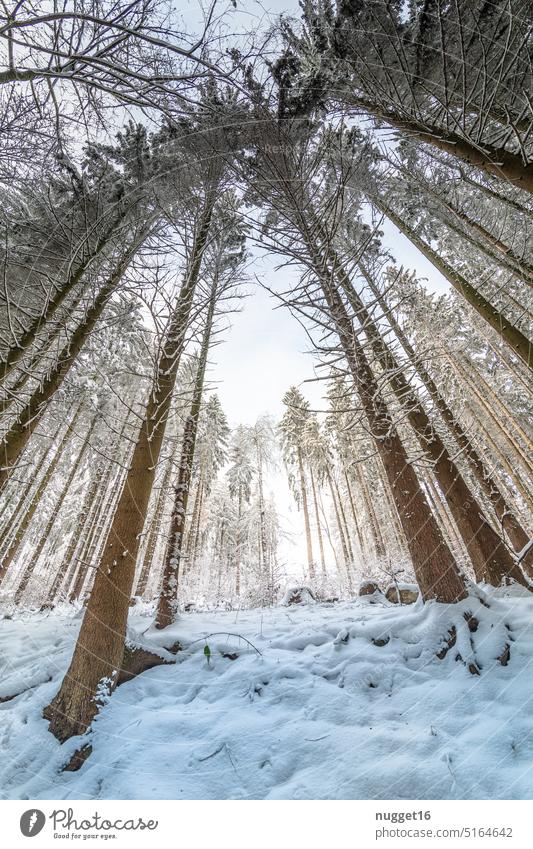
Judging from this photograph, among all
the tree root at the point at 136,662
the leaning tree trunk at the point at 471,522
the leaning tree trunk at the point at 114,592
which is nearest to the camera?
the leaning tree trunk at the point at 114,592

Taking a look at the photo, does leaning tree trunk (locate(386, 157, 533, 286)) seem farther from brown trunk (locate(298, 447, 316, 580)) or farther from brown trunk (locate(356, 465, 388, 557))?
brown trunk (locate(298, 447, 316, 580))

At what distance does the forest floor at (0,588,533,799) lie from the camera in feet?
6.38

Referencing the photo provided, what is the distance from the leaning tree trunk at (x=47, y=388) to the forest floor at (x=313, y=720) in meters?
2.65

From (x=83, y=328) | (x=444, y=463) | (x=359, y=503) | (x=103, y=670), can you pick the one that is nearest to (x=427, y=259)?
(x=444, y=463)

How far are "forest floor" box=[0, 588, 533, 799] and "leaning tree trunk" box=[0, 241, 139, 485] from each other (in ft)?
8.71

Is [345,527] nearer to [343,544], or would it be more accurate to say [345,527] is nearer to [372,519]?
[343,544]

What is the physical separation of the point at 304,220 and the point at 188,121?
1.70 m

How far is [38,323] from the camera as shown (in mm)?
3918

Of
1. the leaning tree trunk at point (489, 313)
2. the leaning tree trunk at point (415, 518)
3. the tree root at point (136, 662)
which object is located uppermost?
the leaning tree trunk at point (489, 313)

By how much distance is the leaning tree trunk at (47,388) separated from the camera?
3.88 meters

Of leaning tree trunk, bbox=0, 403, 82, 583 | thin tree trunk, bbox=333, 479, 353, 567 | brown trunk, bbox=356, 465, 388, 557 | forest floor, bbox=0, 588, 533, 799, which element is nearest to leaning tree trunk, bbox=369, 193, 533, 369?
forest floor, bbox=0, 588, 533, 799

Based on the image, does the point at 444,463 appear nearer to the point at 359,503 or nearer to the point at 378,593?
the point at 378,593

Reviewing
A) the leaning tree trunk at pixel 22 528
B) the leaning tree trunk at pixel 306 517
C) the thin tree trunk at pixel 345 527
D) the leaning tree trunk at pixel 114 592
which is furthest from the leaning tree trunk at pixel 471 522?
the thin tree trunk at pixel 345 527

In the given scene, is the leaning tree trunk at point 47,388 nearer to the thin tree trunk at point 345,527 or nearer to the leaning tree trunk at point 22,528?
the leaning tree trunk at point 22,528
